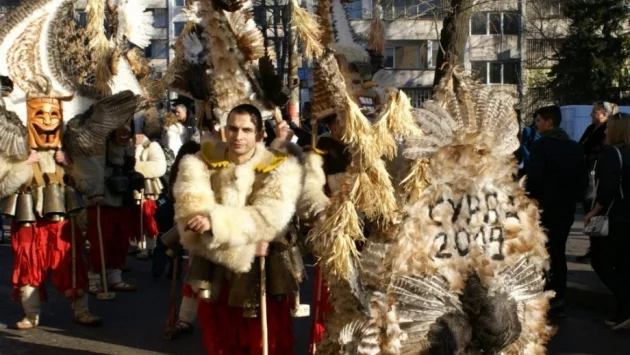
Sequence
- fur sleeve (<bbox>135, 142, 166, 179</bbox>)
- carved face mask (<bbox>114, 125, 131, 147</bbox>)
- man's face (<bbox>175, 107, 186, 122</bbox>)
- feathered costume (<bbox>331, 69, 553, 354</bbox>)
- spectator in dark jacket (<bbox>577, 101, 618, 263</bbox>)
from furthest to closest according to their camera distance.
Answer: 1. man's face (<bbox>175, 107, 186, 122</bbox>)
2. fur sleeve (<bbox>135, 142, 166, 179</bbox>)
3. spectator in dark jacket (<bbox>577, 101, 618, 263</bbox>)
4. carved face mask (<bbox>114, 125, 131, 147</bbox>)
5. feathered costume (<bbox>331, 69, 553, 354</bbox>)

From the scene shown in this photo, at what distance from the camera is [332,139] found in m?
6.24

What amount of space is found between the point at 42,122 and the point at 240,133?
109 inches

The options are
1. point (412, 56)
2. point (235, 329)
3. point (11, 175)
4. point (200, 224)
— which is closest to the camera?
point (200, 224)

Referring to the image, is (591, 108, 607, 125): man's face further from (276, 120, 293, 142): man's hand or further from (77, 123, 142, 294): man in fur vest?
(77, 123, 142, 294): man in fur vest

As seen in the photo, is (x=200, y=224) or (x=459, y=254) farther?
(x=200, y=224)

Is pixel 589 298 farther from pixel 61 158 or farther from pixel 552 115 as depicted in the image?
pixel 61 158

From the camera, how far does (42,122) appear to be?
7.46 metres

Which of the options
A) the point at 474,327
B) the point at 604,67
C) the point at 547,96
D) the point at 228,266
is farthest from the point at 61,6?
the point at 547,96

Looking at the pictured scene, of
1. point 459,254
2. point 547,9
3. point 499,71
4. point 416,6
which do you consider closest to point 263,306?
point 459,254

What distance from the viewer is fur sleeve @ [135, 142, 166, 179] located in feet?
Result: 36.2

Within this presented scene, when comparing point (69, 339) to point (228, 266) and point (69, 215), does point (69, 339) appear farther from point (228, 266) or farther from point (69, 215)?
point (228, 266)

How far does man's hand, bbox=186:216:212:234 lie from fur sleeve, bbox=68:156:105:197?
9.86 feet

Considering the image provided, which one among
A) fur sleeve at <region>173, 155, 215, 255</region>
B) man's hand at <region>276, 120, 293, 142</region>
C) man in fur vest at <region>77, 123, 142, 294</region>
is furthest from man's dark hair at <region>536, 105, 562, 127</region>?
man in fur vest at <region>77, 123, 142, 294</region>

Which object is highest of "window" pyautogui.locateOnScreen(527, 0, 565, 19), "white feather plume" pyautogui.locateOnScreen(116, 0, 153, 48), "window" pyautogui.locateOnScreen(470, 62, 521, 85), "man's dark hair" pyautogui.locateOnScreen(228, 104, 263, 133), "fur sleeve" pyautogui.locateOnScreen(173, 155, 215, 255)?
"window" pyautogui.locateOnScreen(527, 0, 565, 19)
